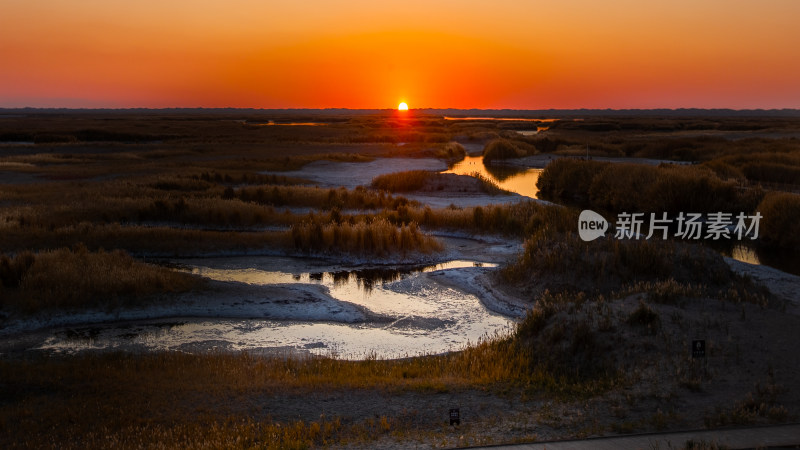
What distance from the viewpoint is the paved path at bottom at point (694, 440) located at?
6.84 m

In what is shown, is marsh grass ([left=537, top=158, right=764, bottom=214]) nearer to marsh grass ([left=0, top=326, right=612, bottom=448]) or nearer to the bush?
the bush

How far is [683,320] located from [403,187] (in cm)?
2854

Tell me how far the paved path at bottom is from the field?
0.35m

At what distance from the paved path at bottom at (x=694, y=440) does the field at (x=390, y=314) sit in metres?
0.35

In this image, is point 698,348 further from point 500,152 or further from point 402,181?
point 500,152

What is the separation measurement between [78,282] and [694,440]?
1485cm

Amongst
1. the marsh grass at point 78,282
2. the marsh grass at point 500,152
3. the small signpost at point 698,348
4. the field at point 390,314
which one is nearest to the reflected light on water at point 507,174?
the marsh grass at point 500,152

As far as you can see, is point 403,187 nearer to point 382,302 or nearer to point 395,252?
point 395,252

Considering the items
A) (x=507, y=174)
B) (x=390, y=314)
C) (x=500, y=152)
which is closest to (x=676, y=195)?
(x=390, y=314)

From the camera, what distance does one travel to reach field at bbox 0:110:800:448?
8.38 m

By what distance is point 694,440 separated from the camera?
6.98 meters

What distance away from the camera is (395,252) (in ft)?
73.5

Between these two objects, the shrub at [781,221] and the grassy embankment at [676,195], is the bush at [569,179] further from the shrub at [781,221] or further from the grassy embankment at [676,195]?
the shrub at [781,221]

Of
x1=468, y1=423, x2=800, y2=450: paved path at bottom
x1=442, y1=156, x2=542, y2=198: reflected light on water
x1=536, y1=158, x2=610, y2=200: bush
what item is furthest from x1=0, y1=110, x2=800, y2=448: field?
x1=442, y1=156, x2=542, y2=198: reflected light on water
